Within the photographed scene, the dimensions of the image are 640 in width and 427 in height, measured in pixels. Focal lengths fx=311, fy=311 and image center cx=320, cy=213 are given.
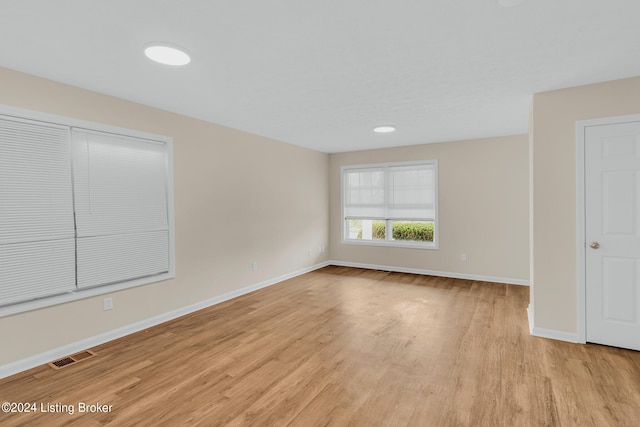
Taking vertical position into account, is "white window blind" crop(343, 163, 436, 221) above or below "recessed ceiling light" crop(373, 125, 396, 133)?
below

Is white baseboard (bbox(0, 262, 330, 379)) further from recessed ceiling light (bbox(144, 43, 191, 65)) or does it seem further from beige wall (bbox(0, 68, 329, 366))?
recessed ceiling light (bbox(144, 43, 191, 65))

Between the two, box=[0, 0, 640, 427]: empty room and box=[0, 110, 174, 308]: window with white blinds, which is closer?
box=[0, 0, 640, 427]: empty room

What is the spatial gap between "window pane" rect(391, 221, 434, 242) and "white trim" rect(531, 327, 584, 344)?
296 cm

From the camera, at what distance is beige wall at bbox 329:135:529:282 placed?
17.2 feet

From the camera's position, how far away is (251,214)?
5055 millimetres

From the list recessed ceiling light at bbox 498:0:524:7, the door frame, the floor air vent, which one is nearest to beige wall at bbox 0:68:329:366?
the floor air vent

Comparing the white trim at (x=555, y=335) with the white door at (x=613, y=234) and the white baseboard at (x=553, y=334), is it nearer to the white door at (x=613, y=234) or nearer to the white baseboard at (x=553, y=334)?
the white baseboard at (x=553, y=334)

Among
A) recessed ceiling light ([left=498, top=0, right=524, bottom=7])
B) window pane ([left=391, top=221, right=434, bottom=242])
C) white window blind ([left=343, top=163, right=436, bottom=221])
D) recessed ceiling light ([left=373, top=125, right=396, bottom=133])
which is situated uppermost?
recessed ceiling light ([left=373, top=125, right=396, bottom=133])

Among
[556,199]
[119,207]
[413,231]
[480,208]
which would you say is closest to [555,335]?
[556,199]

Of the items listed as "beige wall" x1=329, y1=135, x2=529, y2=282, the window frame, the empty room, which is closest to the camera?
the empty room

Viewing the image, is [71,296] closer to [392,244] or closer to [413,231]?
[392,244]

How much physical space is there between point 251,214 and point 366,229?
110 inches

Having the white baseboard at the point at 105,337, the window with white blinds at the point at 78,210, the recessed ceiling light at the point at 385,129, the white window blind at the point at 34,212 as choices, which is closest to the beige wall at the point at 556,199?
the recessed ceiling light at the point at 385,129

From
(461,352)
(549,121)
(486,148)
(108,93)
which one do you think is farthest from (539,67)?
(108,93)
